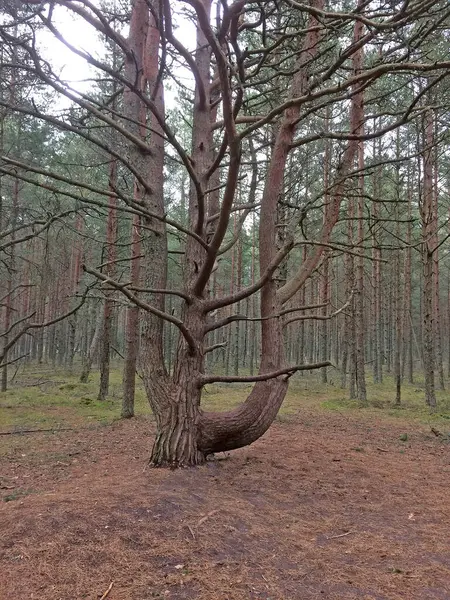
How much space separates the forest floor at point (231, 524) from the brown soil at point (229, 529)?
1cm

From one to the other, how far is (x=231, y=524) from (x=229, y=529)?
3.7 inches

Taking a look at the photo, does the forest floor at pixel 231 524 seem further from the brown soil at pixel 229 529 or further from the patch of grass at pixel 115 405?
the patch of grass at pixel 115 405

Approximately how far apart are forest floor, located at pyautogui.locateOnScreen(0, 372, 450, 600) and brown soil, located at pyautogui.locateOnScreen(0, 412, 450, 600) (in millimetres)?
12

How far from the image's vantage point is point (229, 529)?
10.8ft

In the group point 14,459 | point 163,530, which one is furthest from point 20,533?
point 14,459

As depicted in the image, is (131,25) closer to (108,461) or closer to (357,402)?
(108,461)

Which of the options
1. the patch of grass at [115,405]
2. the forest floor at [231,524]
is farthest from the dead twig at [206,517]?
the patch of grass at [115,405]

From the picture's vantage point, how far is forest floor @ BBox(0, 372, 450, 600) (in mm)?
2576

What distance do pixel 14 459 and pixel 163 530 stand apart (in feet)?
12.9

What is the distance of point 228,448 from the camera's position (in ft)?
16.3

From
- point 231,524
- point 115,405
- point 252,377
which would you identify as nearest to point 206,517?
point 231,524

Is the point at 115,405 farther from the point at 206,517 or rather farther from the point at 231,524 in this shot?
the point at 231,524

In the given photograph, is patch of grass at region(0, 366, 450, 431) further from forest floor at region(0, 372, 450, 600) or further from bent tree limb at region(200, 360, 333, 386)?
bent tree limb at region(200, 360, 333, 386)

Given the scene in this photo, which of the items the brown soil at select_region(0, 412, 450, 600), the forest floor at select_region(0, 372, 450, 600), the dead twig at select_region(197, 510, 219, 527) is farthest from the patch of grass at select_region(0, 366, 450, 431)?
the dead twig at select_region(197, 510, 219, 527)
